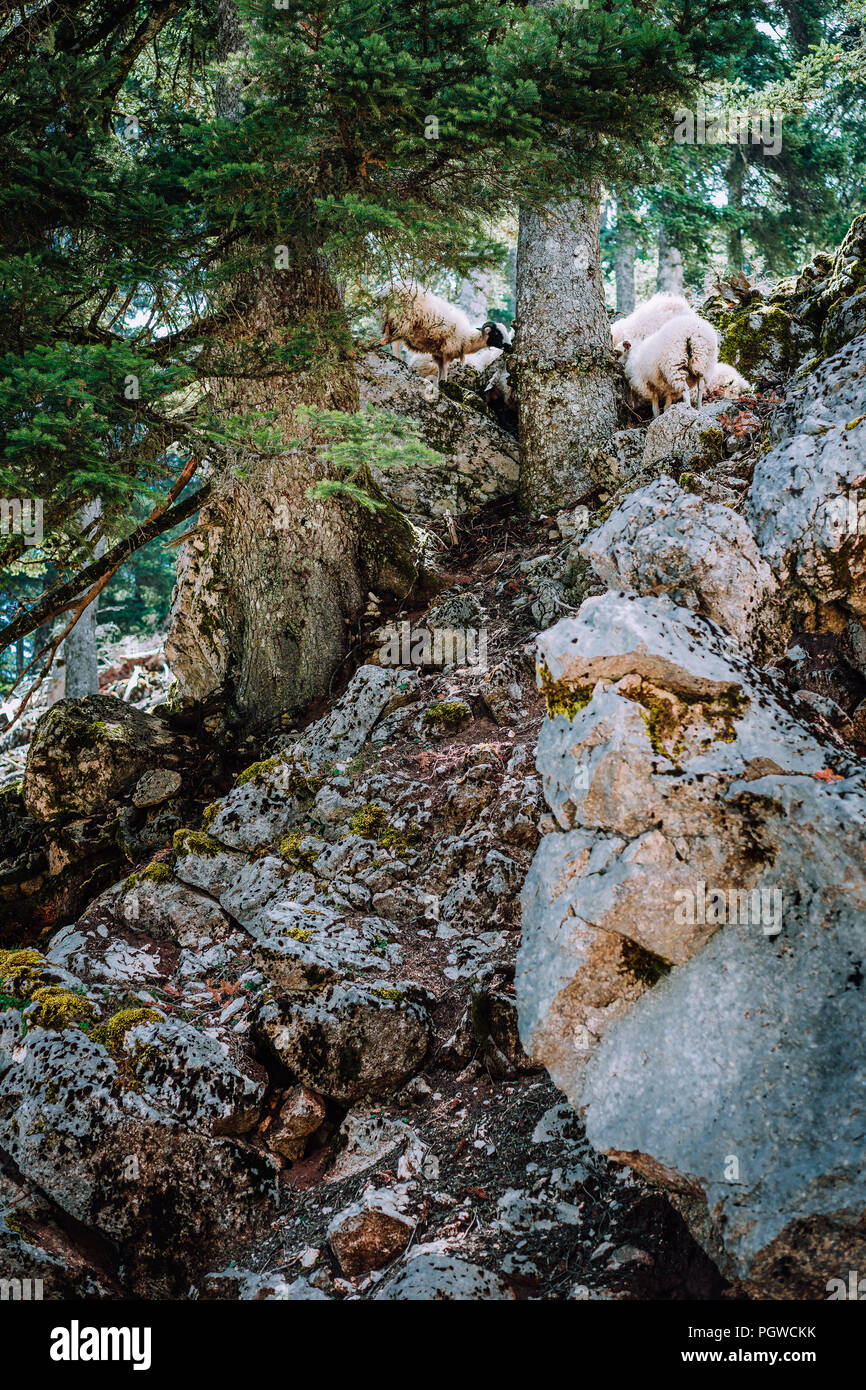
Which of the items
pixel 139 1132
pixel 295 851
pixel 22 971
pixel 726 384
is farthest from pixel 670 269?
pixel 139 1132

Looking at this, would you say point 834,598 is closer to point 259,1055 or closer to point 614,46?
point 259,1055

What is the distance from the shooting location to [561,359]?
8.66 m

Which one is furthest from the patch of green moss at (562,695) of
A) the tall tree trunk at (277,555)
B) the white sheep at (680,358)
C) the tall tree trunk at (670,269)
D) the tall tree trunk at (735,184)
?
the tall tree trunk at (670,269)

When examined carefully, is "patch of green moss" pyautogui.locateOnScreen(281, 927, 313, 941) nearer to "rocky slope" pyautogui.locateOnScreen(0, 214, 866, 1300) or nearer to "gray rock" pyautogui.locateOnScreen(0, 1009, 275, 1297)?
"rocky slope" pyautogui.locateOnScreen(0, 214, 866, 1300)

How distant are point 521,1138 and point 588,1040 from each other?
103cm

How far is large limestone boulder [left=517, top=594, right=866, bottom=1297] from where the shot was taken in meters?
2.61

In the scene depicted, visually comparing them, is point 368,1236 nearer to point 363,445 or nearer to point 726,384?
point 363,445

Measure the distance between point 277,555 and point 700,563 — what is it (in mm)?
4948

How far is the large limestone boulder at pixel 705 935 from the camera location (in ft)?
8.56

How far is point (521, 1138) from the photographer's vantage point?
3.86 meters

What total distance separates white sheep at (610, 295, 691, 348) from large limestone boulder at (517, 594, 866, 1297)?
7.13 meters

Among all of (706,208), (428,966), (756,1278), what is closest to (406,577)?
(428,966)

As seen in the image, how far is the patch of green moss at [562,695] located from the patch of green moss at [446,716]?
9.28ft

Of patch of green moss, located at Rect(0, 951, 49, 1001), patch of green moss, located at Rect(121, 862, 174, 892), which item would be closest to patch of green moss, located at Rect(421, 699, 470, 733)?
patch of green moss, located at Rect(121, 862, 174, 892)
